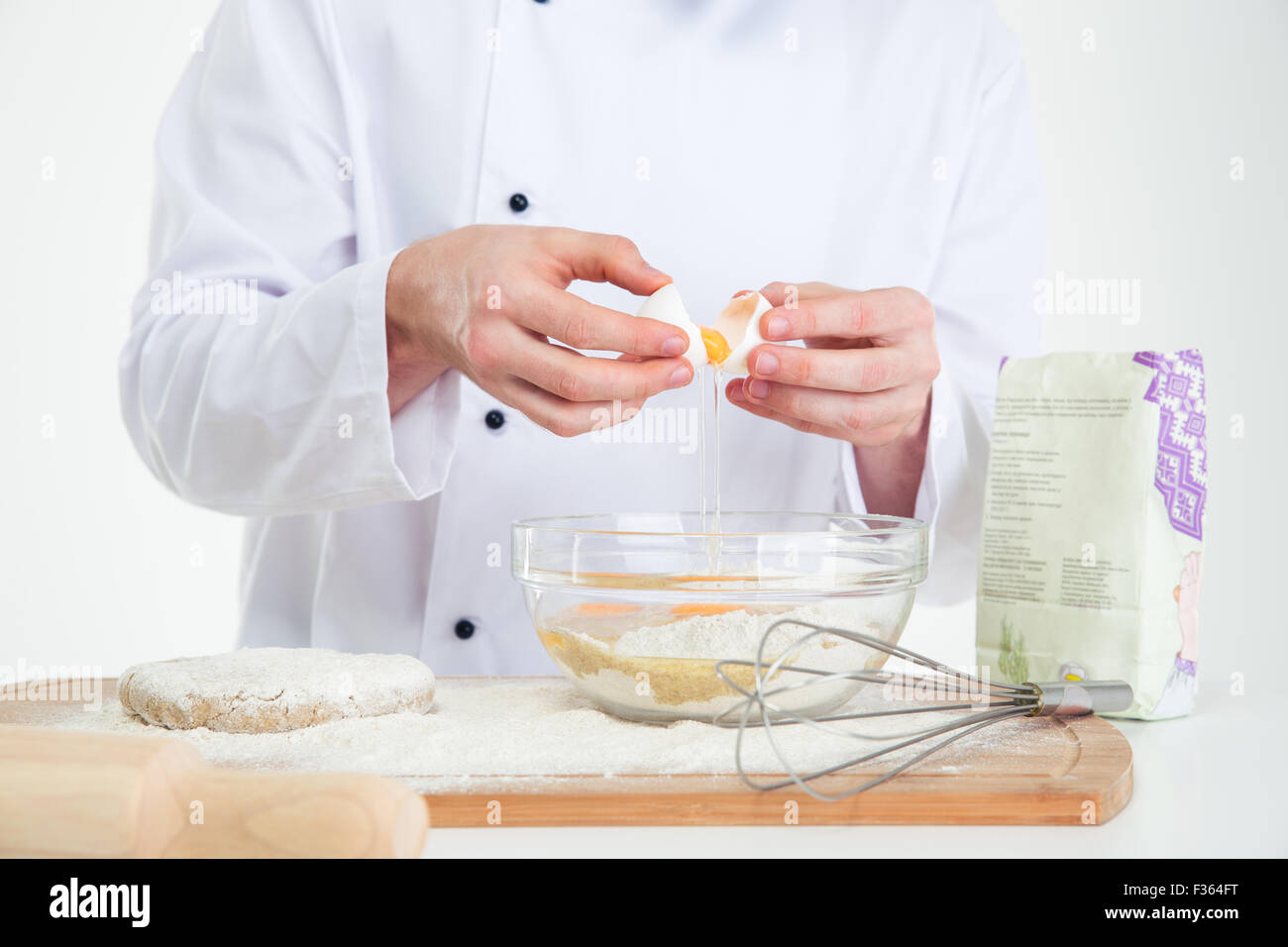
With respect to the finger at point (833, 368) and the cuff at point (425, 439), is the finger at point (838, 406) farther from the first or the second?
the cuff at point (425, 439)

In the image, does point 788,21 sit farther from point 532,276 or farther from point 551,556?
point 551,556

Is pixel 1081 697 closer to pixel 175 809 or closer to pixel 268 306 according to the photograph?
pixel 175 809

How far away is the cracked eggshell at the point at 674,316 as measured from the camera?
2.42ft

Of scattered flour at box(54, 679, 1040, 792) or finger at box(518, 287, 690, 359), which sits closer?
scattered flour at box(54, 679, 1040, 792)

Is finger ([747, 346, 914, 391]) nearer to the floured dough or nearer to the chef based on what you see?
the chef

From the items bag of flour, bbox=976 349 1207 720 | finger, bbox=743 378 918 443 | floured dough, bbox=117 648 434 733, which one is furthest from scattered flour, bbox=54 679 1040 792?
finger, bbox=743 378 918 443

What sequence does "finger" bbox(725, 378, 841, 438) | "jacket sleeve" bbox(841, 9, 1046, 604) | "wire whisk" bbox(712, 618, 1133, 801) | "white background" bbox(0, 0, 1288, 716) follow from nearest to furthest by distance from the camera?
"wire whisk" bbox(712, 618, 1133, 801) → "finger" bbox(725, 378, 841, 438) → "jacket sleeve" bbox(841, 9, 1046, 604) → "white background" bbox(0, 0, 1288, 716)

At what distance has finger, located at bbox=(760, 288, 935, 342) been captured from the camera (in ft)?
2.48

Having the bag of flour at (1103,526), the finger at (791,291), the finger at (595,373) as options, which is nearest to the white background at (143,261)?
the bag of flour at (1103,526)

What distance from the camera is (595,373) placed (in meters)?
0.73

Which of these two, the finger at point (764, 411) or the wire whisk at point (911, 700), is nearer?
the wire whisk at point (911, 700)

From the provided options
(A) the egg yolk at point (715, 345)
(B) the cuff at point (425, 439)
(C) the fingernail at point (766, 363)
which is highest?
(A) the egg yolk at point (715, 345)

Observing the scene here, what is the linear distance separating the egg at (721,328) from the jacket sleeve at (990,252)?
43cm
